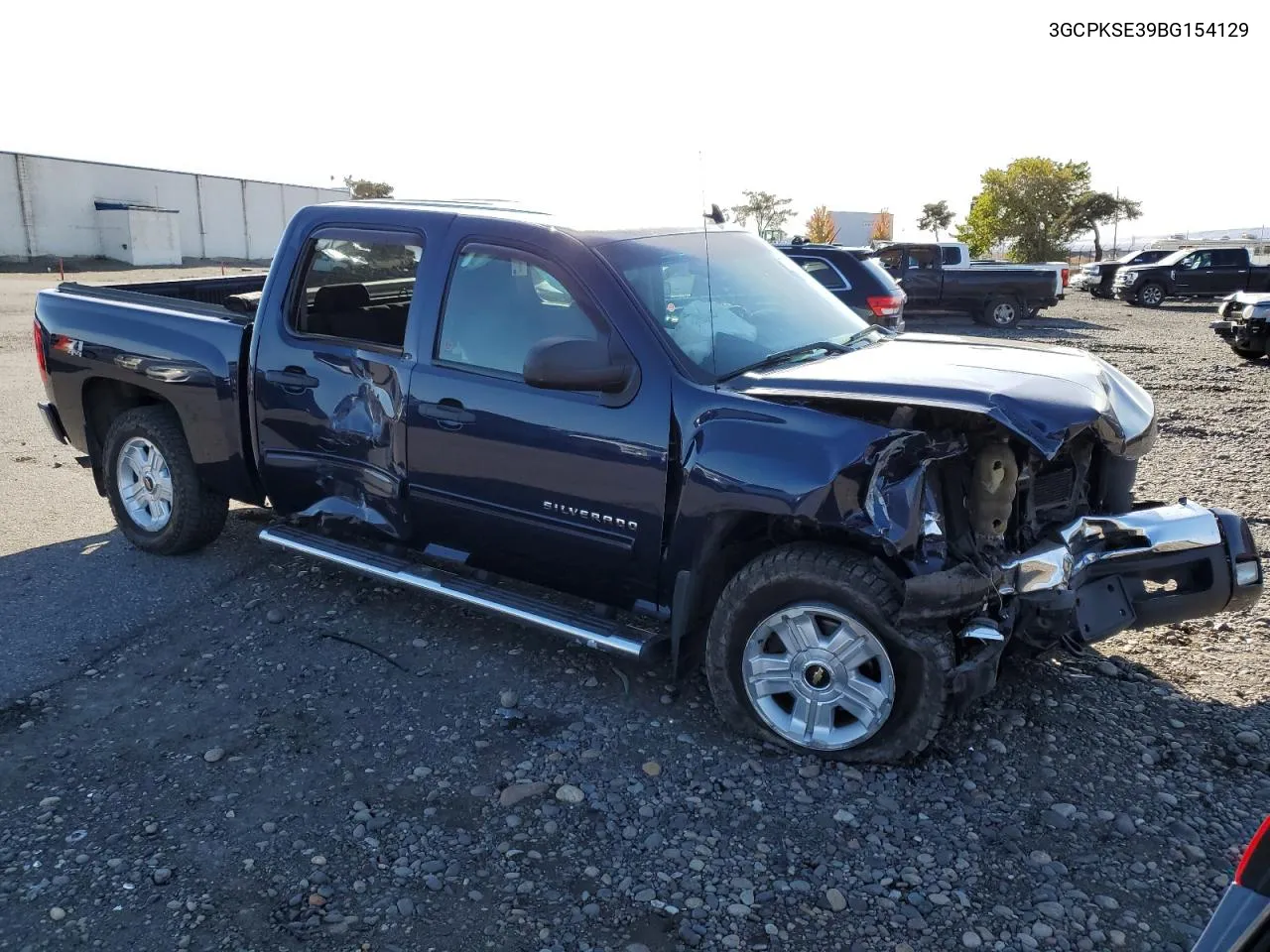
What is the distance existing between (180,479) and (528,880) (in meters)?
3.43

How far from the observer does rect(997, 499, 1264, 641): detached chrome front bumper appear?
3.72 meters

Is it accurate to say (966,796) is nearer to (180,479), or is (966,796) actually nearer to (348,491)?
(348,491)

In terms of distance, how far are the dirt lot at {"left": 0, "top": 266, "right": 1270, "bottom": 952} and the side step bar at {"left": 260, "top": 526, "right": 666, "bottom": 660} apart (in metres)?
0.35

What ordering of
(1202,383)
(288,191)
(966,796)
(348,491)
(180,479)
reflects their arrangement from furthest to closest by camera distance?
(288,191), (1202,383), (180,479), (348,491), (966,796)

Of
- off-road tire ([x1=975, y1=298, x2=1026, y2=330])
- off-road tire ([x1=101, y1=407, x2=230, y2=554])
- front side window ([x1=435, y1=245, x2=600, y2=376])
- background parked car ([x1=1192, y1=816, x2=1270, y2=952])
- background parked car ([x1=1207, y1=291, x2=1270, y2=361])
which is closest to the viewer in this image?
background parked car ([x1=1192, y1=816, x2=1270, y2=952])

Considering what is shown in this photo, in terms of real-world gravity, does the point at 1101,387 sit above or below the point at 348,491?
above

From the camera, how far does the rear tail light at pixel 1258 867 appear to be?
5.77 feet

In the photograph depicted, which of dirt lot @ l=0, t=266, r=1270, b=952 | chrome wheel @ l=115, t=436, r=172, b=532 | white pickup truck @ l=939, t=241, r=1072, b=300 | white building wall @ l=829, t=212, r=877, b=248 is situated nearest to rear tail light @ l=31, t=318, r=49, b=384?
chrome wheel @ l=115, t=436, r=172, b=532

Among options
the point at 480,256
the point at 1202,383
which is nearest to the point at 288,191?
the point at 1202,383

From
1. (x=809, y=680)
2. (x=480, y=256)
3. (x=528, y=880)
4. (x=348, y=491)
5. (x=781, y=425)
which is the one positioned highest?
(x=480, y=256)

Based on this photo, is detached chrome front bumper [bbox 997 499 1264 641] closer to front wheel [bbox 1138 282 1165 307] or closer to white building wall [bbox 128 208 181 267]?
front wheel [bbox 1138 282 1165 307]

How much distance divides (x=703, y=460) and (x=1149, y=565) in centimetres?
174

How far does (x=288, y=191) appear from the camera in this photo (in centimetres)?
6581

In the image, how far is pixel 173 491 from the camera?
5535 millimetres
